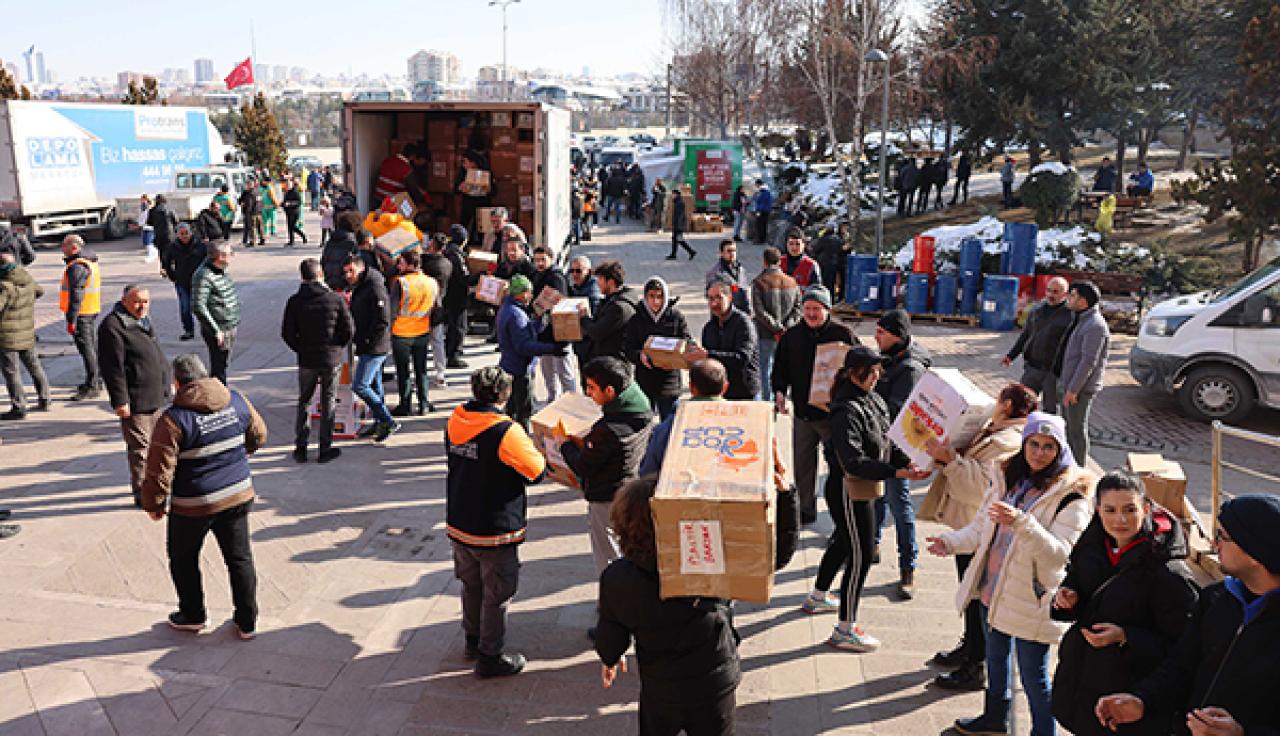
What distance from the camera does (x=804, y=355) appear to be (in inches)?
283

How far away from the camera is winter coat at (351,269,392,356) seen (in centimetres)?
901

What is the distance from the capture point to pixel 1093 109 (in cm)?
2594

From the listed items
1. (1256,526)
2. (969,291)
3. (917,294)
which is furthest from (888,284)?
(1256,526)

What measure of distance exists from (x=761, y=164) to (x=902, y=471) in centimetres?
3122

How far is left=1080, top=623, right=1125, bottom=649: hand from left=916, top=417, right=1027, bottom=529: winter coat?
109 cm

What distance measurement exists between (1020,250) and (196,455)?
43.4ft

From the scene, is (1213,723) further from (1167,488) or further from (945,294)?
(945,294)

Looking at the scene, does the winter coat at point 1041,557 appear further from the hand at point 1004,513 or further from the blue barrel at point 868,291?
the blue barrel at point 868,291

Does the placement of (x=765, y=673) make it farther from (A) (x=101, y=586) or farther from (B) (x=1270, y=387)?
(B) (x=1270, y=387)

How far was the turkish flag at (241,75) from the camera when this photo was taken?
1591 inches

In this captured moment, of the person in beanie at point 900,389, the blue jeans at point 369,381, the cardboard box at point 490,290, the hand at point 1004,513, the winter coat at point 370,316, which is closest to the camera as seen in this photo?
the hand at point 1004,513

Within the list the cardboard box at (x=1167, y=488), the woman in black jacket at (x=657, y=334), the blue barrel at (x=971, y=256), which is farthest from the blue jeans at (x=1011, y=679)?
the blue barrel at (x=971, y=256)

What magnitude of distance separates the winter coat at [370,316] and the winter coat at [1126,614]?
670 centimetres

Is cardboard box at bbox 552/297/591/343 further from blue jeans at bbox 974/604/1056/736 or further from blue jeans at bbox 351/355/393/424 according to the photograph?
blue jeans at bbox 974/604/1056/736
